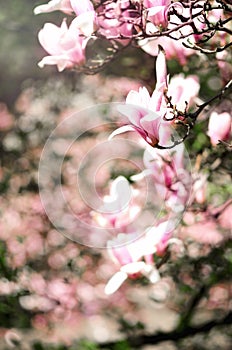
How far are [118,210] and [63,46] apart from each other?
34cm

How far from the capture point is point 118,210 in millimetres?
1467

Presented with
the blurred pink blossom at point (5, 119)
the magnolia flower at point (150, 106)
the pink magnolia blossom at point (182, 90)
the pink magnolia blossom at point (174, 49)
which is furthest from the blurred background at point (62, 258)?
the magnolia flower at point (150, 106)

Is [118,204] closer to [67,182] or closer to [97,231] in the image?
[97,231]

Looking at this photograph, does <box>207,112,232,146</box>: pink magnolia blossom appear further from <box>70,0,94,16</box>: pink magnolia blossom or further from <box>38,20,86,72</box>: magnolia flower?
<box>70,0,94,16</box>: pink magnolia blossom

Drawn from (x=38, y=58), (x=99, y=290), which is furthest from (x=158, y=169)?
(x=38, y=58)

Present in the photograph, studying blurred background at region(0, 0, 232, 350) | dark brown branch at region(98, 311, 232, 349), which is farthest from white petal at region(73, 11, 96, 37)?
dark brown branch at region(98, 311, 232, 349)

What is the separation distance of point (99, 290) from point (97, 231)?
128 cm

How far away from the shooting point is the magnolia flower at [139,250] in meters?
1.38

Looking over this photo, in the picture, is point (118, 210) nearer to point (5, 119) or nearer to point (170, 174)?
point (170, 174)

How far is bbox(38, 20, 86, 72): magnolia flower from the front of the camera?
1.29m

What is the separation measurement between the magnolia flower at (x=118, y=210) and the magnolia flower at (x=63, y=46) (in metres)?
0.25

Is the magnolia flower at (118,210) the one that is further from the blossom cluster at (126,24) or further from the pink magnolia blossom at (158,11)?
the pink magnolia blossom at (158,11)

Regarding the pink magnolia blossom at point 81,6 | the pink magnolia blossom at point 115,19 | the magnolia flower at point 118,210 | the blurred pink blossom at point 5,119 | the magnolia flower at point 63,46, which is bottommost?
the blurred pink blossom at point 5,119

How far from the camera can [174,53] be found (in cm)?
162
